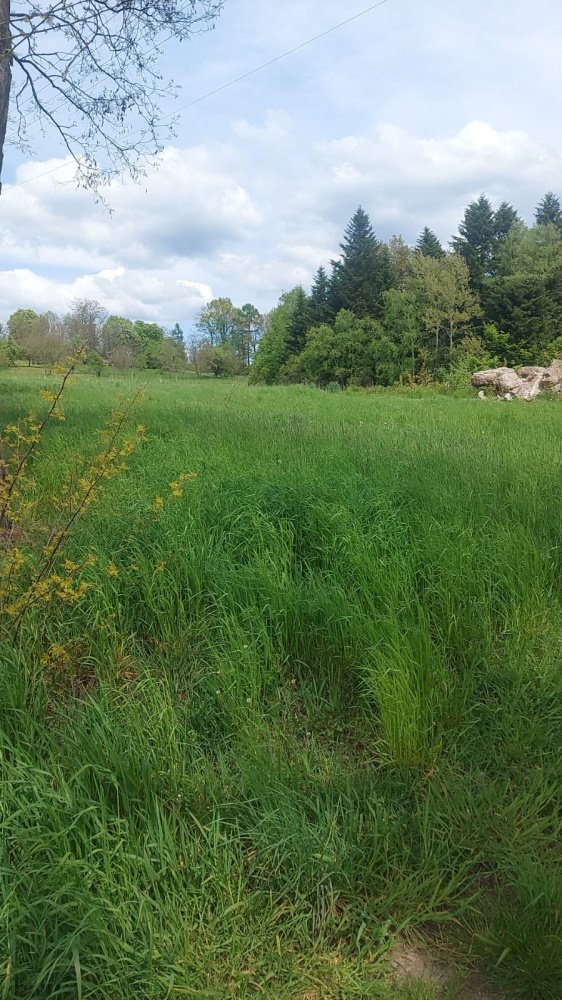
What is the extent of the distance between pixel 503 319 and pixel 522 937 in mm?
43505

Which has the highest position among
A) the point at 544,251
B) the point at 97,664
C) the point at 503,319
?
the point at 544,251

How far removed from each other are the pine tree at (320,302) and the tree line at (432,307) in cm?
9

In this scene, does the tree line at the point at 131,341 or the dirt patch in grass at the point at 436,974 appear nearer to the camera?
the dirt patch in grass at the point at 436,974

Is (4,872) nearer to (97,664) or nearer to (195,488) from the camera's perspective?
(97,664)

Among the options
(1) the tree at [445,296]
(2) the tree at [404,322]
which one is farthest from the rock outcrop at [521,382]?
(2) the tree at [404,322]

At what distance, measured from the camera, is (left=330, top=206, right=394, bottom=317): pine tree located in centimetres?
4597

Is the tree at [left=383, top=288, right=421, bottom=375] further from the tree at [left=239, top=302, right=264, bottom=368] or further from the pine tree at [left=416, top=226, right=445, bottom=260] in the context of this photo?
the tree at [left=239, top=302, right=264, bottom=368]

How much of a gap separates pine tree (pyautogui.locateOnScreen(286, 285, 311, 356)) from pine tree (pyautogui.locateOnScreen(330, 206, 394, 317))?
12.4 ft

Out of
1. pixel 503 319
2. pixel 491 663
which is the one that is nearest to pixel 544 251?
pixel 503 319

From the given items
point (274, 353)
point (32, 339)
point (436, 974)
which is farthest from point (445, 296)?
point (436, 974)

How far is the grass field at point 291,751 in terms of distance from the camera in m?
1.74

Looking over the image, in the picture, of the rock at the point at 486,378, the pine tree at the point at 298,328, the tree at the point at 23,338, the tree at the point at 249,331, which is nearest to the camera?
the rock at the point at 486,378

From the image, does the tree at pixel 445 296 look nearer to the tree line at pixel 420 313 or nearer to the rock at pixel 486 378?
the tree line at pixel 420 313

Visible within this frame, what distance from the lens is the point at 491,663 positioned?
2.98 m
